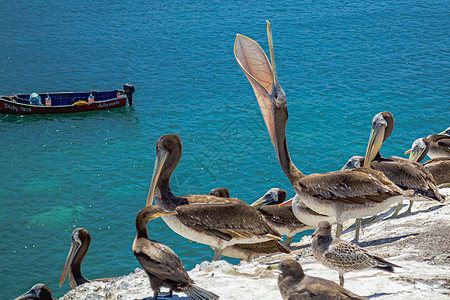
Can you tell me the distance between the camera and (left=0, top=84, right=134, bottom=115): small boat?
109ft

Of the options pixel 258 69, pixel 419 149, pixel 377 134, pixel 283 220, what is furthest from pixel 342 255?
pixel 419 149

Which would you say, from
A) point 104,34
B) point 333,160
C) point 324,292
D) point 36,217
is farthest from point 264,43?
point 324,292

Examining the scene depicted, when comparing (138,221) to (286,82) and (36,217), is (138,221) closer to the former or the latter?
(36,217)

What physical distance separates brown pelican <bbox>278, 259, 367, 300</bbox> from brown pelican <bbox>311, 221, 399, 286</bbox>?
947 millimetres

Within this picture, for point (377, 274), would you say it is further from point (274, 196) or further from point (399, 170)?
point (274, 196)

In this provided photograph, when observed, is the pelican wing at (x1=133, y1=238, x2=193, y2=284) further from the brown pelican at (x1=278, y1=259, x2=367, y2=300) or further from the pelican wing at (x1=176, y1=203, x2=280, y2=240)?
the pelican wing at (x1=176, y1=203, x2=280, y2=240)

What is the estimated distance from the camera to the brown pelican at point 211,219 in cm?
959

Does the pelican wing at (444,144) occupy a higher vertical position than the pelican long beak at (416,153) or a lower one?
higher

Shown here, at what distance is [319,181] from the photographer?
10078 mm

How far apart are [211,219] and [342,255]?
10.1ft

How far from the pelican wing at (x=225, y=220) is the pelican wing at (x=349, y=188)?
1.15 meters

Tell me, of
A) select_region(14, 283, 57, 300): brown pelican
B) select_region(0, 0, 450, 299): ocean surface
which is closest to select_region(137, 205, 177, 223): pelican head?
select_region(14, 283, 57, 300): brown pelican

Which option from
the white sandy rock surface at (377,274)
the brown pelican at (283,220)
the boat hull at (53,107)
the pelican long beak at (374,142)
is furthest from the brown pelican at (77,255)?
the boat hull at (53,107)

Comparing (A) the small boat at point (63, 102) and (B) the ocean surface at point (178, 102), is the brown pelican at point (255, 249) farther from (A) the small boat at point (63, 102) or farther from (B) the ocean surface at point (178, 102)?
(A) the small boat at point (63, 102)
